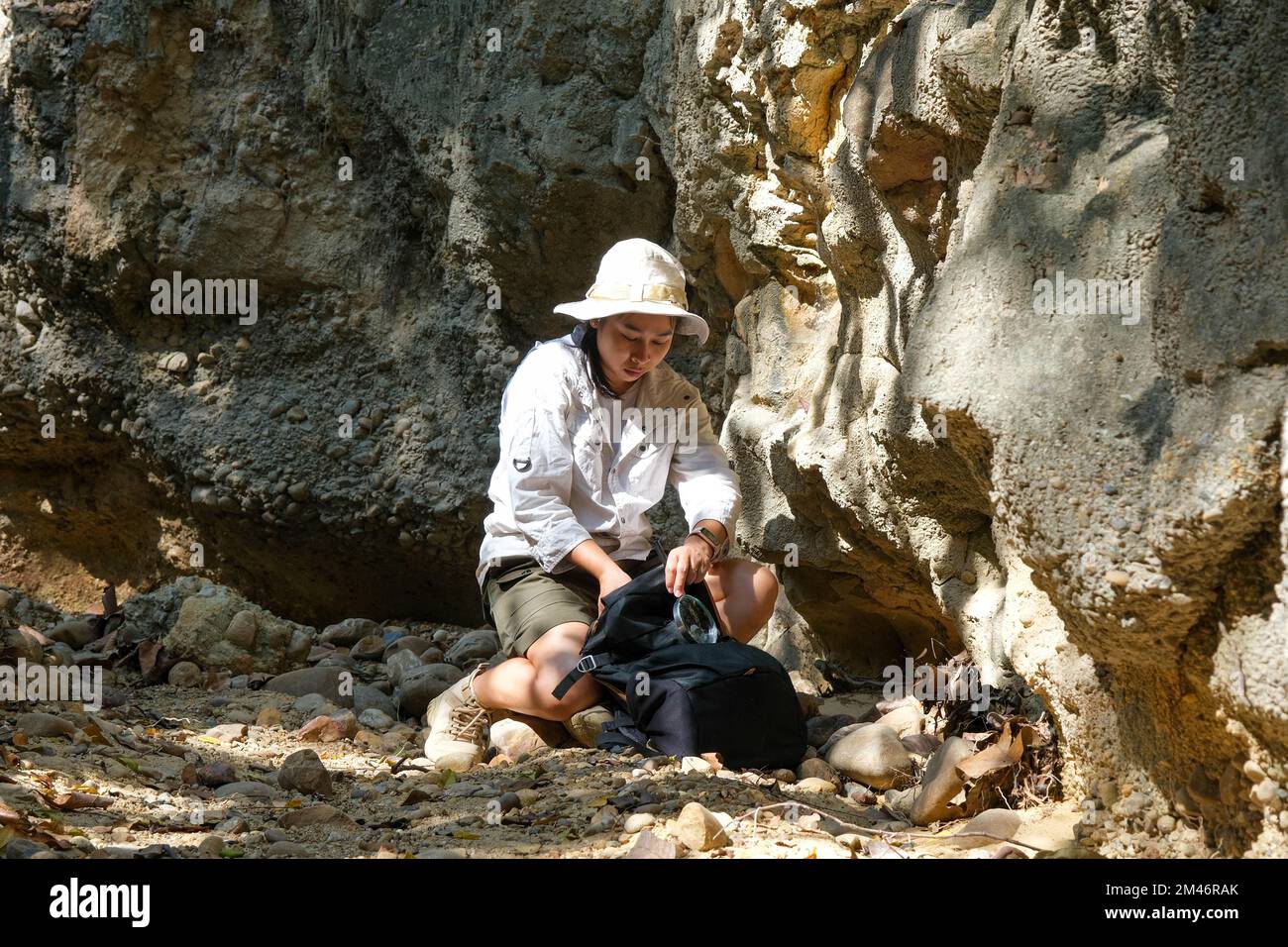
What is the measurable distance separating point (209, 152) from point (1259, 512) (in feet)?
18.1

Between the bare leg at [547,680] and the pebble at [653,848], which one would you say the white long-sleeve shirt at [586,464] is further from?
the pebble at [653,848]

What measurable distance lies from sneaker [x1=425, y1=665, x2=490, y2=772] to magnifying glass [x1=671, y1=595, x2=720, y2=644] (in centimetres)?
77

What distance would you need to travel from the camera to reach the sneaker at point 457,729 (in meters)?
3.71

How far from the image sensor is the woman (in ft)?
12.2

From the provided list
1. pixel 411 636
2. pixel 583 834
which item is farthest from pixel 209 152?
pixel 583 834

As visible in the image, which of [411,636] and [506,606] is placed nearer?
[506,606]

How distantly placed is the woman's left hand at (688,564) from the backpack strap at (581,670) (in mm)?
275

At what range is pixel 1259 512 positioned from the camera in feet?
7.04

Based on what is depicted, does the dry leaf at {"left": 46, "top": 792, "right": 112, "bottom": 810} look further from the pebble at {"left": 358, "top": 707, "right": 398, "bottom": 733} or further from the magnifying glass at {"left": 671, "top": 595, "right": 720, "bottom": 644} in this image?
the magnifying glass at {"left": 671, "top": 595, "right": 720, "bottom": 644}

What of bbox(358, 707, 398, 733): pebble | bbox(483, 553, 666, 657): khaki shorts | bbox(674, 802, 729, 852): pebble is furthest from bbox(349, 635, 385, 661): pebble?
bbox(674, 802, 729, 852): pebble

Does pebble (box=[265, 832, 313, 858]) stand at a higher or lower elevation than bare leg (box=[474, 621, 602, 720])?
lower

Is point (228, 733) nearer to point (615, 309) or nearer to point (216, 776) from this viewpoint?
point (216, 776)

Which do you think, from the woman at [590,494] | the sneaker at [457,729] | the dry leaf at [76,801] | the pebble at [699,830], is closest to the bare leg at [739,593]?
the woman at [590,494]

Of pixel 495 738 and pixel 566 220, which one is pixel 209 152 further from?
pixel 495 738
